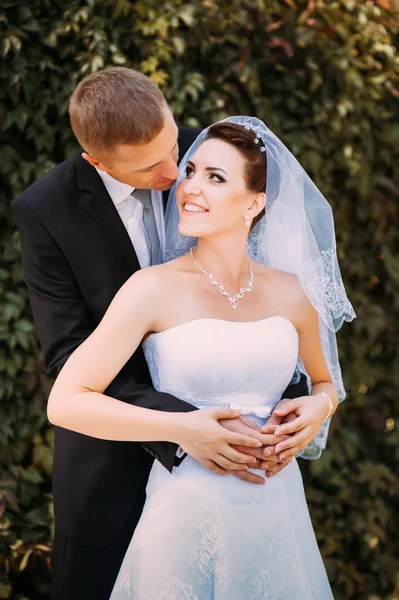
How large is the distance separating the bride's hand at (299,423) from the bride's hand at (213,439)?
99 millimetres

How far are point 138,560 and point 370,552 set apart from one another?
228 centimetres

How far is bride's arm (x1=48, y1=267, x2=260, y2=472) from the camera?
233 centimetres

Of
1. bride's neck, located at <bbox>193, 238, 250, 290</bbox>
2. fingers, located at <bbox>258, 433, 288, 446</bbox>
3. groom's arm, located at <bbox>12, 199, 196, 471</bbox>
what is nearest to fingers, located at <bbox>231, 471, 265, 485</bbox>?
fingers, located at <bbox>258, 433, 288, 446</bbox>

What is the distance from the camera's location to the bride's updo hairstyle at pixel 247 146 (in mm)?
2564

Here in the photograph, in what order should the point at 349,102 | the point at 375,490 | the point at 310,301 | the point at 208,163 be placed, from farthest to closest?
the point at 375,490
the point at 349,102
the point at 310,301
the point at 208,163

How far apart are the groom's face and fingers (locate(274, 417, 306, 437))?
2.82 ft

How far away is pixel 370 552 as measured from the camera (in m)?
4.33

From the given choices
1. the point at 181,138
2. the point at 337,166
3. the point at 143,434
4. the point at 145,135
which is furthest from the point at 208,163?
the point at 337,166

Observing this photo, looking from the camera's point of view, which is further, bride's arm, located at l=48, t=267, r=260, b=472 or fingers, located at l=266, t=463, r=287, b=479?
fingers, located at l=266, t=463, r=287, b=479


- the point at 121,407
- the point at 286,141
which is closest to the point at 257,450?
the point at 121,407

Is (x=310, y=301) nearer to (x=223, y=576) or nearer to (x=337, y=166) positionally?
(x=223, y=576)

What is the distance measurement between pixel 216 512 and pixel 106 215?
1.03m

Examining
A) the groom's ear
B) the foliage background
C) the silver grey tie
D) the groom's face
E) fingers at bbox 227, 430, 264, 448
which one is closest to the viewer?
fingers at bbox 227, 430, 264, 448

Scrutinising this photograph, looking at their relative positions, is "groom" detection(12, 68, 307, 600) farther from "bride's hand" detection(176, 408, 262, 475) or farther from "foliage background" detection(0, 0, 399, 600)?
"foliage background" detection(0, 0, 399, 600)
